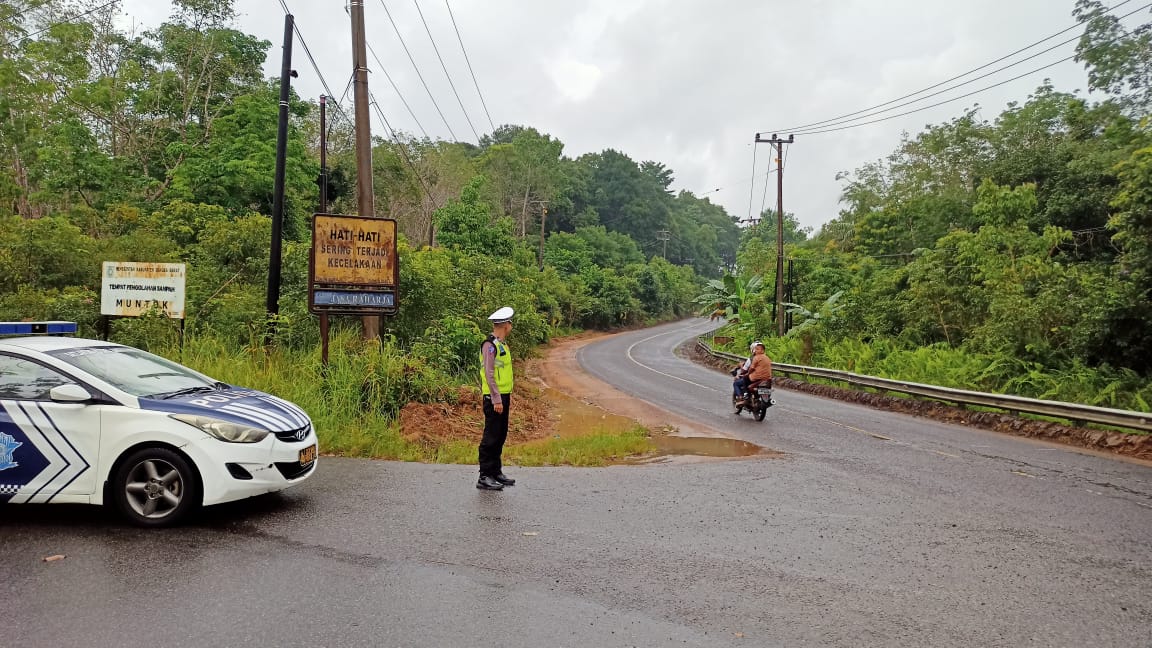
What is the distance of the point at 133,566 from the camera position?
476cm

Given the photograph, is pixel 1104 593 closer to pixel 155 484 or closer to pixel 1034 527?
pixel 1034 527

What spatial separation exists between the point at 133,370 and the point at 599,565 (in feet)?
14.8

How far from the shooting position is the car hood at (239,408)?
5.72m

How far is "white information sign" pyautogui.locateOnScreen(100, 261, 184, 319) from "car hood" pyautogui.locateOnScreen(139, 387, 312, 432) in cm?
681

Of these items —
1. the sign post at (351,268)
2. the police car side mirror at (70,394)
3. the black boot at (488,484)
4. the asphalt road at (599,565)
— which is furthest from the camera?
the sign post at (351,268)

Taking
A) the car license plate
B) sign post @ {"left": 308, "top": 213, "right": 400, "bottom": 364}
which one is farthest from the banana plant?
the car license plate

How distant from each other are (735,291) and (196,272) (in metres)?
29.3

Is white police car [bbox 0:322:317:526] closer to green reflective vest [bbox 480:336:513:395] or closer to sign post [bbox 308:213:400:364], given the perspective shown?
green reflective vest [bbox 480:336:513:395]

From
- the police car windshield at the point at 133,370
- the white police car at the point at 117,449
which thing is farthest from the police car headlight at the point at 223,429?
the police car windshield at the point at 133,370

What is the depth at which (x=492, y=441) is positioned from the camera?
7.16 m

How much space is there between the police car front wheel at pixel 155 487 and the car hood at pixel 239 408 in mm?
372

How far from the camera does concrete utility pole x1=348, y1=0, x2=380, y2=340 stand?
12.5m

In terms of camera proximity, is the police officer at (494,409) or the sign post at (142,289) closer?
the police officer at (494,409)

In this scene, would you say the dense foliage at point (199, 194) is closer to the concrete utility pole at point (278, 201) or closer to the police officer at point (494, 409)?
the concrete utility pole at point (278, 201)
